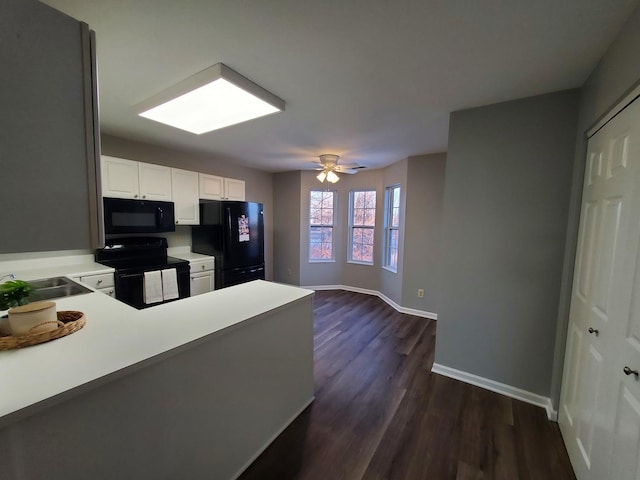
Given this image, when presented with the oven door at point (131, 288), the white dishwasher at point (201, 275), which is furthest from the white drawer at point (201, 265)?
the oven door at point (131, 288)

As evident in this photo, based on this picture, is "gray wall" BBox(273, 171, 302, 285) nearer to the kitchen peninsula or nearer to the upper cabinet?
the upper cabinet

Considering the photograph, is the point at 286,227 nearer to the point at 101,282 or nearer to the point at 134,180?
the point at 134,180

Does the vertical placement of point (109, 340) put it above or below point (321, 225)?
below

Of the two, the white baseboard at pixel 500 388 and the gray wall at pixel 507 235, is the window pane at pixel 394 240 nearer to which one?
the gray wall at pixel 507 235

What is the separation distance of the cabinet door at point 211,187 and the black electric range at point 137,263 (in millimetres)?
855

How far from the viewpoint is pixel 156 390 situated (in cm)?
111

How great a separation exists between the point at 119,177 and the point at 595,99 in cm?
413

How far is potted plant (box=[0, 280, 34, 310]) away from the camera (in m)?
1.21

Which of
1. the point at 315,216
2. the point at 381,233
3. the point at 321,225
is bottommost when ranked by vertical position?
the point at 381,233

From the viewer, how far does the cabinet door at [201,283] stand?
3453 mm

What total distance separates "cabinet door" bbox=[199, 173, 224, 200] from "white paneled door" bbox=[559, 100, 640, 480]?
4.00 m

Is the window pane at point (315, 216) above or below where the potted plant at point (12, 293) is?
above

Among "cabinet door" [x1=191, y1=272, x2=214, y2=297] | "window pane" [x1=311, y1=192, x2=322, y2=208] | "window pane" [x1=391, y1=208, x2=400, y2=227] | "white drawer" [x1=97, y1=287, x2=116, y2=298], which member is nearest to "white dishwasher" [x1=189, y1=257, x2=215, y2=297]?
"cabinet door" [x1=191, y1=272, x2=214, y2=297]

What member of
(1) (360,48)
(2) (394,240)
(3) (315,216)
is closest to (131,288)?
(1) (360,48)
